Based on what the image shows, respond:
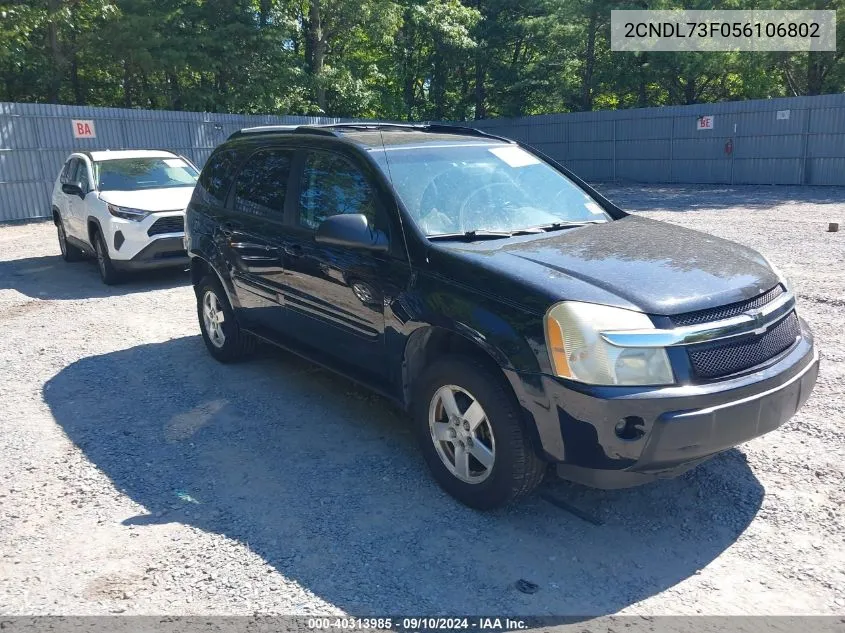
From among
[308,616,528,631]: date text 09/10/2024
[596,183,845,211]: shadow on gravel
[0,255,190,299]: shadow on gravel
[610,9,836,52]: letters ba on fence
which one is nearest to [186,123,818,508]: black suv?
[308,616,528,631]: date text 09/10/2024

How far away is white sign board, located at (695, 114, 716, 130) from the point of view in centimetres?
2208

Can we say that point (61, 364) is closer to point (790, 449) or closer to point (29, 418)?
point (29, 418)

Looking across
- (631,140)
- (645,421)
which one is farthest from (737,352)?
(631,140)

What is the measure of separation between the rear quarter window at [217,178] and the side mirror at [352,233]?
83.7 inches

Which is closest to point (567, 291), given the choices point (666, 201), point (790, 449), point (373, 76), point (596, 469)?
point (596, 469)

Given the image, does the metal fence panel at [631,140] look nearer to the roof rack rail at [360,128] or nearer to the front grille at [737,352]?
the roof rack rail at [360,128]

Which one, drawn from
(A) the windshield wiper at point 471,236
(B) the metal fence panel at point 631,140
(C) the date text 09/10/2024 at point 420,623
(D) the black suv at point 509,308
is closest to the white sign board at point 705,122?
(B) the metal fence panel at point 631,140

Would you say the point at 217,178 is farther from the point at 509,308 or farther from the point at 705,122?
the point at 705,122

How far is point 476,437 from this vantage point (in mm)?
3639

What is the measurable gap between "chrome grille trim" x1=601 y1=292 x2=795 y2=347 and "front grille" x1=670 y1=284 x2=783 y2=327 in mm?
19

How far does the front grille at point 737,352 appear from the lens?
3.19 meters

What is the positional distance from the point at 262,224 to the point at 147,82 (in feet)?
90.8

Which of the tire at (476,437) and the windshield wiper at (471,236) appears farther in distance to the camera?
the windshield wiper at (471,236)

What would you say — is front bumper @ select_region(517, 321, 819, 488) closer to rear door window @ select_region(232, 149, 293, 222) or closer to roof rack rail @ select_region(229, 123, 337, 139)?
roof rack rail @ select_region(229, 123, 337, 139)
